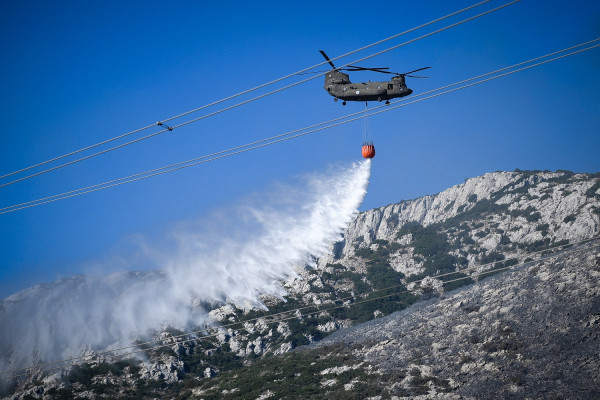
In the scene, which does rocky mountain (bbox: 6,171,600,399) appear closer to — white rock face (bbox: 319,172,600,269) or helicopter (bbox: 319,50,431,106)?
white rock face (bbox: 319,172,600,269)

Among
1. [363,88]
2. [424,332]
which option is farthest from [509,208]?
[363,88]

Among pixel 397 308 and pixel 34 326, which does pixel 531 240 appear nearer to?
pixel 397 308

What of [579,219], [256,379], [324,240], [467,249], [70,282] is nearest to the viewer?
[256,379]

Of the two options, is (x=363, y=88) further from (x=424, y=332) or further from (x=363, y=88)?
(x=424, y=332)

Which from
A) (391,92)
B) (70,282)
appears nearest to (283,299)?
(70,282)

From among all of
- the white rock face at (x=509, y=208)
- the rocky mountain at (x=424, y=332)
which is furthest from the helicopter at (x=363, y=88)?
the white rock face at (x=509, y=208)

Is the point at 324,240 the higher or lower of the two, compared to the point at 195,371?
higher

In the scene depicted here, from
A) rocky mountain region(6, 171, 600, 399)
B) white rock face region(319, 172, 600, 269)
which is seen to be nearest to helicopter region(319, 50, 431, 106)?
rocky mountain region(6, 171, 600, 399)
